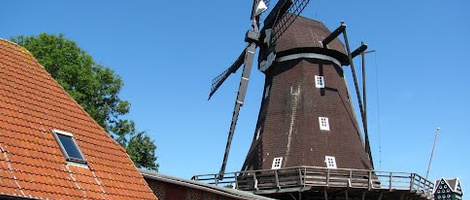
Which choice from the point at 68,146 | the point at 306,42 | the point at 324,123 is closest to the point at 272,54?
the point at 306,42

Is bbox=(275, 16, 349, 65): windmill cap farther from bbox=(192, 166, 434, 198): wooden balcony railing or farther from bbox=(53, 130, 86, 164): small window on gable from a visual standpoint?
bbox=(53, 130, 86, 164): small window on gable

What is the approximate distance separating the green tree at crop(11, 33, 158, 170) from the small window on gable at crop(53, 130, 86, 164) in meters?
10.6

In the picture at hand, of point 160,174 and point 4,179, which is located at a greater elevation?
point 160,174

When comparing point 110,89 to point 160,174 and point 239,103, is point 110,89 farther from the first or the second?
point 160,174

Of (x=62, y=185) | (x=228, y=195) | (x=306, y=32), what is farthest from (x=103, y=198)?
(x=306, y=32)

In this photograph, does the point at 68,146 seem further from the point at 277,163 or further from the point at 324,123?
the point at 324,123

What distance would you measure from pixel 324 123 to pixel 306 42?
14.7 feet

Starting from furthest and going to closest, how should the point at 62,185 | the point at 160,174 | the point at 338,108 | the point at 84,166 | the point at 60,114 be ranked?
the point at 338,108, the point at 160,174, the point at 60,114, the point at 84,166, the point at 62,185

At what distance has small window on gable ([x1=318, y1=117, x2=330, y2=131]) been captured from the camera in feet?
78.4

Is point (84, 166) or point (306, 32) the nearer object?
point (84, 166)

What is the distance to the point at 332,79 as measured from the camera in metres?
25.8

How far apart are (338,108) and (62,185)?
18.1 m

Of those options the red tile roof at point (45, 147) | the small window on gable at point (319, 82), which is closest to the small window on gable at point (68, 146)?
the red tile roof at point (45, 147)

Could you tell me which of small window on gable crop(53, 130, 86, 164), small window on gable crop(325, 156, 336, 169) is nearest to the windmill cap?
small window on gable crop(325, 156, 336, 169)
